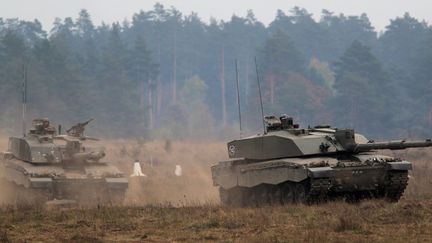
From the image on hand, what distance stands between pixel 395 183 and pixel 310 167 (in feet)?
7.79

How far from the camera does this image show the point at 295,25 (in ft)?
382

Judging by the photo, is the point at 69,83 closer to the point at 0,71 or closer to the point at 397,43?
the point at 0,71

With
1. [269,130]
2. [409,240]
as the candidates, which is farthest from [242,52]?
A: [409,240]

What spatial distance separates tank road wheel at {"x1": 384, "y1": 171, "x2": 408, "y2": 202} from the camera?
1977 cm

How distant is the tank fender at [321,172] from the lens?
18.5 metres

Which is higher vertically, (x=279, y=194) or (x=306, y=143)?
(x=306, y=143)

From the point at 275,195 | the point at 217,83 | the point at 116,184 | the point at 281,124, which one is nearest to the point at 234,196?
the point at 275,195

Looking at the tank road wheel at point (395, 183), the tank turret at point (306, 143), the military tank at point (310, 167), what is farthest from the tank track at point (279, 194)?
the tank road wheel at point (395, 183)

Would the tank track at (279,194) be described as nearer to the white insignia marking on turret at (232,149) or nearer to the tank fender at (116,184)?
the white insignia marking on turret at (232,149)

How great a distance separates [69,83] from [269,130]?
5037cm

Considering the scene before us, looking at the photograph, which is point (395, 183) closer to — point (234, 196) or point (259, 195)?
point (259, 195)

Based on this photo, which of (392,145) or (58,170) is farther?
(58,170)

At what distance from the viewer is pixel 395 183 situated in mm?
19828

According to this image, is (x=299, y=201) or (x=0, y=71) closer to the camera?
(x=299, y=201)
